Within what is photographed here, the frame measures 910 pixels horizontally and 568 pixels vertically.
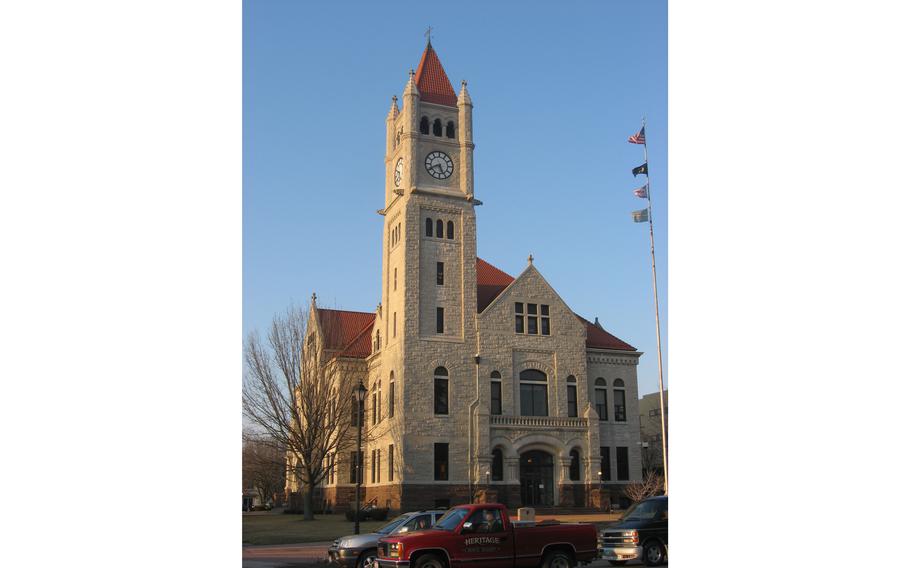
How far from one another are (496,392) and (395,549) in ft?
99.7

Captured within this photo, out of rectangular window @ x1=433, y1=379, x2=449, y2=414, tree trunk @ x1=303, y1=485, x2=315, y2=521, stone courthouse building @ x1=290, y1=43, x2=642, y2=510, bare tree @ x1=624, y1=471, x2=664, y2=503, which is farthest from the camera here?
rectangular window @ x1=433, y1=379, x2=449, y2=414

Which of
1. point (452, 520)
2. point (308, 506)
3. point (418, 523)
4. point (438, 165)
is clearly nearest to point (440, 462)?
point (308, 506)

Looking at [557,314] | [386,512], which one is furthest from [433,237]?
[386,512]

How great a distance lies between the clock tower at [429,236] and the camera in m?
43.9

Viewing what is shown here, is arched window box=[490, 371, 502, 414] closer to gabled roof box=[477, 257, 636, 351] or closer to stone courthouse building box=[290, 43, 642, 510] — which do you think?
stone courthouse building box=[290, 43, 642, 510]

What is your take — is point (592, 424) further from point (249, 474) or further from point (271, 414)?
point (249, 474)

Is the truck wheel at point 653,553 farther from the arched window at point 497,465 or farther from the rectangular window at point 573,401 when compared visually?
the rectangular window at point 573,401

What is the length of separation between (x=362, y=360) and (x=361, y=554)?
33034 mm

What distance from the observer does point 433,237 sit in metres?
45.5

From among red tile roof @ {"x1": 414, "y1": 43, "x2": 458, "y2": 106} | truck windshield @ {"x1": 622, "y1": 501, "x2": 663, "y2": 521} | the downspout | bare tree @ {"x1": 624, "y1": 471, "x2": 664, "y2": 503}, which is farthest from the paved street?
red tile roof @ {"x1": 414, "y1": 43, "x2": 458, "y2": 106}

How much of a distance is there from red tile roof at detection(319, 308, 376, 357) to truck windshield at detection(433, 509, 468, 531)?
3258 centimetres

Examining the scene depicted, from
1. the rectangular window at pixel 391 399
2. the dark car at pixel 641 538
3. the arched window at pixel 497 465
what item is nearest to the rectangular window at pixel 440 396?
the rectangular window at pixel 391 399

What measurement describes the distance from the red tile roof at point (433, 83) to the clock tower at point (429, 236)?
7 centimetres

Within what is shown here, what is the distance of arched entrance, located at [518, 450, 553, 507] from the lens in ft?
144
